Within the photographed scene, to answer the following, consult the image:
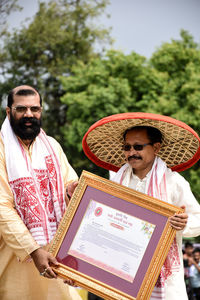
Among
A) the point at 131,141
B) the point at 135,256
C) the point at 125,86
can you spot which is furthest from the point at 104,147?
the point at 125,86

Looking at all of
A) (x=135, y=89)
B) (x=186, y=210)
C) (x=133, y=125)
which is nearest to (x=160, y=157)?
(x=133, y=125)

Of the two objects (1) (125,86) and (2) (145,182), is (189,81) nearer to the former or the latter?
(1) (125,86)

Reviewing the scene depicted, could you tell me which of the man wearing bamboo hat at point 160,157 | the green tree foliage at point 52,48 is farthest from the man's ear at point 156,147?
the green tree foliage at point 52,48

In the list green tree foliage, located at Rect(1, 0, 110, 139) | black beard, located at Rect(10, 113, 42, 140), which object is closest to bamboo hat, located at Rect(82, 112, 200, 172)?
black beard, located at Rect(10, 113, 42, 140)

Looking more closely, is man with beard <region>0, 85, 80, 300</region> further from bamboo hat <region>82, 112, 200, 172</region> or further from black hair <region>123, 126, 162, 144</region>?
black hair <region>123, 126, 162, 144</region>

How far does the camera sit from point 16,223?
3.86 meters

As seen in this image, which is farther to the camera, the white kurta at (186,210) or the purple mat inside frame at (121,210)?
the white kurta at (186,210)

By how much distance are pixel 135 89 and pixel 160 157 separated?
18.1m

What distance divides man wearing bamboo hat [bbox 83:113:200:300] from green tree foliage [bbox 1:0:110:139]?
72.9 ft

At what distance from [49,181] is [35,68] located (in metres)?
24.1

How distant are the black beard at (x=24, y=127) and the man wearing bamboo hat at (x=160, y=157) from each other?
1.73 feet

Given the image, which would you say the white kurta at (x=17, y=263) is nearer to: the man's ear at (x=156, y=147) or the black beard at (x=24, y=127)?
the black beard at (x=24, y=127)

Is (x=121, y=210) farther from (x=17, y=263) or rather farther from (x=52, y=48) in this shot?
(x=52, y=48)

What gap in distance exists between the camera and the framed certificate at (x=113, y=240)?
11.4 ft
